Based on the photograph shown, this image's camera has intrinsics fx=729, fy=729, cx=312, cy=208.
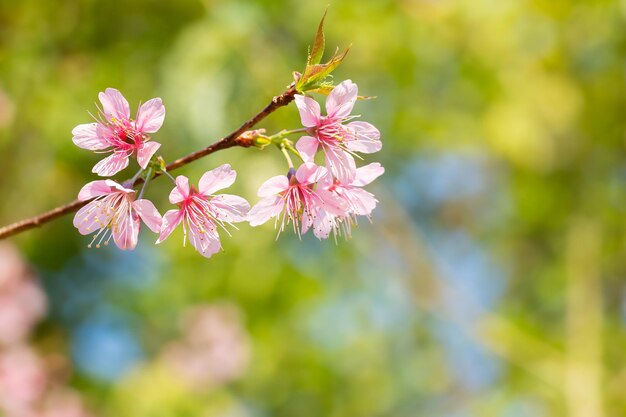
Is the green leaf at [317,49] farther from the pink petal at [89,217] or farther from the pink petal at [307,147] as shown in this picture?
the pink petal at [89,217]

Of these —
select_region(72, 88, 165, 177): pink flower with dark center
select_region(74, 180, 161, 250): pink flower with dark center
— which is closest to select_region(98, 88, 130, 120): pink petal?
select_region(72, 88, 165, 177): pink flower with dark center

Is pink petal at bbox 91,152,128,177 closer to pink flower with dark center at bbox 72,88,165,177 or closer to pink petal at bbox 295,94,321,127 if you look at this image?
pink flower with dark center at bbox 72,88,165,177

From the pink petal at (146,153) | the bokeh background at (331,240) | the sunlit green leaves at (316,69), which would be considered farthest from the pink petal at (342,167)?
the bokeh background at (331,240)

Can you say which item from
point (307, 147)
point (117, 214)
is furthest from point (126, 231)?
point (307, 147)

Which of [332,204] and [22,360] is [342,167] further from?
[22,360]

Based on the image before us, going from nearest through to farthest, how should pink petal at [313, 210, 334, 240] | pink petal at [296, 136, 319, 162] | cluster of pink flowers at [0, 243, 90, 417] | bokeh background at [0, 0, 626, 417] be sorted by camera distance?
pink petal at [296, 136, 319, 162] → pink petal at [313, 210, 334, 240] → bokeh background at [0, 0, 626, 417] → cluster of pink flowers at [0, 243, 90, 417]

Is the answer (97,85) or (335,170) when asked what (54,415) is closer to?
(97,85)
